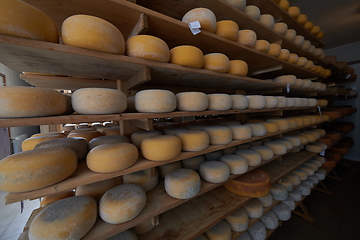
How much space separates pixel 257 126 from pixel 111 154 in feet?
5.16

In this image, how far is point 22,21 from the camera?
59 centimetres

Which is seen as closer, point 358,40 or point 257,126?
point 257,126

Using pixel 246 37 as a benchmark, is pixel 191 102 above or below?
below

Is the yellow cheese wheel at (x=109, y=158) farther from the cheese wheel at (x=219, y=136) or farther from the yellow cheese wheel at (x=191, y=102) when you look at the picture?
the cheese wheel at (x=219, y=136)

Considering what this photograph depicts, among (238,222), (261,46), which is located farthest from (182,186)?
(261,46)

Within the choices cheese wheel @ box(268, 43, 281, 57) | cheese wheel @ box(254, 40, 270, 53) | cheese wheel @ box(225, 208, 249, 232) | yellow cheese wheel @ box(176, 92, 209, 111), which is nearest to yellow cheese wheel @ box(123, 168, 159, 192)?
yellow cheese wheel @ box(176, 92, 209, 111)

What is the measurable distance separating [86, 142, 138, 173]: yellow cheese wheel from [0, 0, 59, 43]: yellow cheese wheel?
639 millimetres

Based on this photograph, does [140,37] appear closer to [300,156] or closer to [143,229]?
[143,229]

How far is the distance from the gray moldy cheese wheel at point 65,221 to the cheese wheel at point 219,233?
3.46 feet

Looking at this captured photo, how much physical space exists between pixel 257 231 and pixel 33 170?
2.14m

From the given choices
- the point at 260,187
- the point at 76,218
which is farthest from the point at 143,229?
the point at 260,187

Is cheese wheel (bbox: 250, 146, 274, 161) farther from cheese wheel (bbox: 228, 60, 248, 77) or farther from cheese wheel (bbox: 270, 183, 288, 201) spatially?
cheese wheel (bbox: 228, 60, 248, 77)

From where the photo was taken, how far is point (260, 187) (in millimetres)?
1428

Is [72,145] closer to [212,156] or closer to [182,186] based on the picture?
[182,186]
